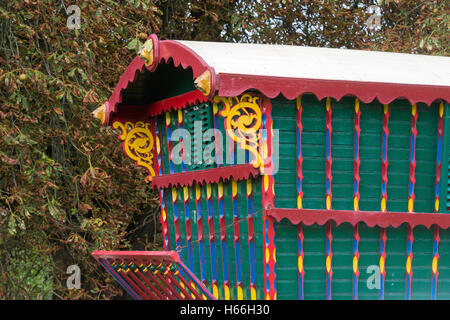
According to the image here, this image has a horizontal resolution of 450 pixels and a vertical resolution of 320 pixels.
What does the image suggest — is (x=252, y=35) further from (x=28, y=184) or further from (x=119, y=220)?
(x=28, y=184)

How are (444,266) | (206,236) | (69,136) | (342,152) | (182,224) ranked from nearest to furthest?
(342,152) → (444,266) → (206,236) → (182,224) → (69,136)

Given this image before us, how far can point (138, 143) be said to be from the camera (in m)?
6.96

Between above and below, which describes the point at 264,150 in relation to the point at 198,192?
above

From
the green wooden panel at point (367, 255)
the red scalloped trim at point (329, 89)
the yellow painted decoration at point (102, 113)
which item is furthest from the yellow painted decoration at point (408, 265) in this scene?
the yellow painted decoration at point (102, 113)

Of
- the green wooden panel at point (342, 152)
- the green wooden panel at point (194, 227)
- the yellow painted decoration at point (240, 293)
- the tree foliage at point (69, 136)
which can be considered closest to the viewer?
the green wooden panel at point (342, 152)

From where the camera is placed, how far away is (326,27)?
38.7ft

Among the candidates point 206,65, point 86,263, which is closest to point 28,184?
point 86,263

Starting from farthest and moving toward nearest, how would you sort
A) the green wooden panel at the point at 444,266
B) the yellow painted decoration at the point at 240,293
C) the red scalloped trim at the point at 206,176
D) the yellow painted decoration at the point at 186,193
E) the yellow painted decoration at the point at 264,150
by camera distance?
the yellow painted decoration at the point at 186,193, the green wooden panel at the point at 444,266, the yellow painted decoration at the point at 240,293, the red scalloped trim at the point at 206,176, the yellow painted decoration at the point at 264,150

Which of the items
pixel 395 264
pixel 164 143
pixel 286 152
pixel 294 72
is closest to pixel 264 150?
pixel 286 152

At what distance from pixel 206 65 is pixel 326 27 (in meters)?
6.96

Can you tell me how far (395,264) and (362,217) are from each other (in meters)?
0.50

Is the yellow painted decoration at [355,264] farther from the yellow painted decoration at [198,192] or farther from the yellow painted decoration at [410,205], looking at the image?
the yellow painted decoration at [198,192]

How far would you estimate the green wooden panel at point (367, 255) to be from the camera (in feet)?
18.4

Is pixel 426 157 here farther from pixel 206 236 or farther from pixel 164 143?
pixel 164 143
